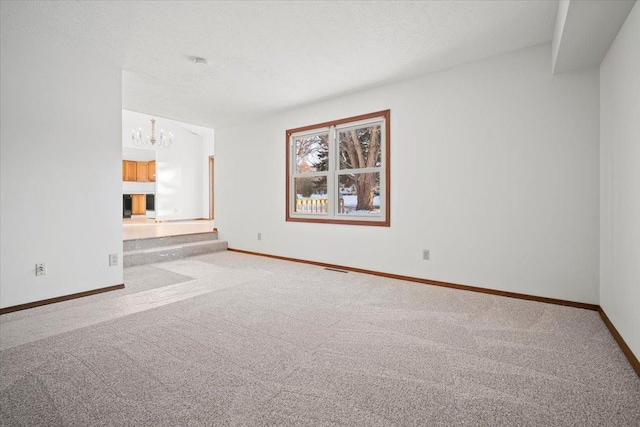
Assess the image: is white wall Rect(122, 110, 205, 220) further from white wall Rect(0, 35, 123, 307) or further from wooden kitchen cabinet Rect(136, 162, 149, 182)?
white wall Rect(0, 35, 123, 307)

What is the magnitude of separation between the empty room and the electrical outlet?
1 cm

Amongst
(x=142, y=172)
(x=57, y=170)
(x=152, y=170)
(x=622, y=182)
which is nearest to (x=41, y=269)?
(x=57, y=170)

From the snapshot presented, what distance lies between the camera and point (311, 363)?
6.28 ft

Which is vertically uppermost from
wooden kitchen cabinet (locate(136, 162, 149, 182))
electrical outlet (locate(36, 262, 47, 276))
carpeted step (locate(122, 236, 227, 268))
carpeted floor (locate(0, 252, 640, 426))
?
wooden kitchen cabinet (locate(136, 162, 149, 182))

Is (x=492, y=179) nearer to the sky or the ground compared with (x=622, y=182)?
nearer to the sky

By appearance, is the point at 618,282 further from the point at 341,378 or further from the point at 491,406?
the point at 341,378

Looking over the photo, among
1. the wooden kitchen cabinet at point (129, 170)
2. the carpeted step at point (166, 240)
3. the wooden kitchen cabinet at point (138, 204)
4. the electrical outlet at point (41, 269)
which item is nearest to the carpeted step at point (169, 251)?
the carpeted step at point (166, 240)

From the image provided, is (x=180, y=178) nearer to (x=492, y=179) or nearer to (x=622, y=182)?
(x=492, y=179)

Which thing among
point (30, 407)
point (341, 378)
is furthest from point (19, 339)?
point (341, 378)

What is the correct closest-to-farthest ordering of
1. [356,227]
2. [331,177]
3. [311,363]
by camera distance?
[311,363] < [356,227] < [331,177]

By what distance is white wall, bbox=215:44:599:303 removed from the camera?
9.50ft

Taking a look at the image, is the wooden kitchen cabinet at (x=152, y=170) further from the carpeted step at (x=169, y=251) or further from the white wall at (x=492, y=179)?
the white wall at (x=492, y=179)

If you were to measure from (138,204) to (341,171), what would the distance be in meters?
8.12

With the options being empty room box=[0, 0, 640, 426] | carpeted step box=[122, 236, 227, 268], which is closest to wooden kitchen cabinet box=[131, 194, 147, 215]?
carpeted step box=[122, 236, 227, 268]
